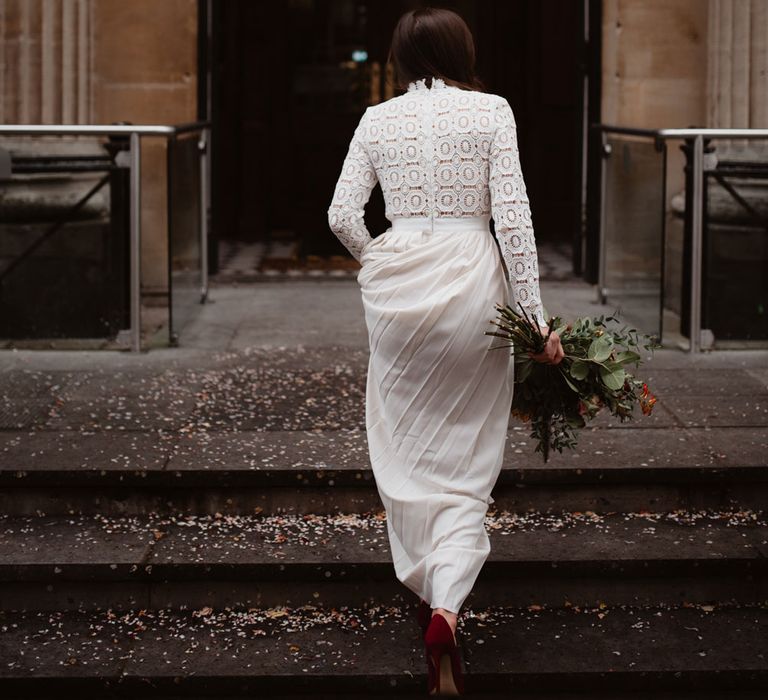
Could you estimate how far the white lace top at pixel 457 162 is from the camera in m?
4.16

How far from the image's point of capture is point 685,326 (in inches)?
321

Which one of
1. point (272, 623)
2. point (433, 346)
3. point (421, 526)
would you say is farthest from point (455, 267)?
point (272, 623)

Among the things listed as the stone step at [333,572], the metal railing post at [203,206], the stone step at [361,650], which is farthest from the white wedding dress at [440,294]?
the metal railing post at [203,206]

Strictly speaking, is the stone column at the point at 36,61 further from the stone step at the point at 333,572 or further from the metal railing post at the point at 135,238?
the stone step at the point at 333,572

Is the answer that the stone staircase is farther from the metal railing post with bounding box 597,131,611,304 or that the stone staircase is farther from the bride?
the metal railing post with bounding box 597,131,611,304

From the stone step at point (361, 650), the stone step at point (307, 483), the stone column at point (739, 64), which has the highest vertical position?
the stone column at point (739, 64)

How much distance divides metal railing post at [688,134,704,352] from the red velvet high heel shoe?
14.5 feet

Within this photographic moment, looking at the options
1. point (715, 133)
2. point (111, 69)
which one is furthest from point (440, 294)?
point (111, 69)

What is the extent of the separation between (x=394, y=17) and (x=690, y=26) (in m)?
4.06

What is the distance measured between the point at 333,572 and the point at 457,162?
1535 mm

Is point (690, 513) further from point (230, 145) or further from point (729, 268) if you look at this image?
point (230, 145)

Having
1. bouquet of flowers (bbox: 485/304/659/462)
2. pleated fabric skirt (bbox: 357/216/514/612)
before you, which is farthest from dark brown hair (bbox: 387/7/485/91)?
bouquet of flowers (bbox: 485/304/659/462)

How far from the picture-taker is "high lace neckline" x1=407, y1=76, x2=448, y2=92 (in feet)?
14.0

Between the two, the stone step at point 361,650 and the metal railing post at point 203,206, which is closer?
the stone step at point 361,650
